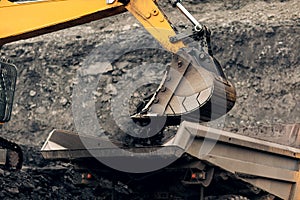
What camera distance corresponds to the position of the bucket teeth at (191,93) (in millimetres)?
7531

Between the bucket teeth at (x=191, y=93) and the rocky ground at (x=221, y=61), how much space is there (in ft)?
14.3

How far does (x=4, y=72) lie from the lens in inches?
333

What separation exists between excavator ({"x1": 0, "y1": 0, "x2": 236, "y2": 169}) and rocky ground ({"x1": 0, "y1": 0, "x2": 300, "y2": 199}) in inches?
163

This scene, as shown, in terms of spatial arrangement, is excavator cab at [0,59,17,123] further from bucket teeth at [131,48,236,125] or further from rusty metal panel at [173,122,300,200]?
rusty metal panel at [173,122,300,200]

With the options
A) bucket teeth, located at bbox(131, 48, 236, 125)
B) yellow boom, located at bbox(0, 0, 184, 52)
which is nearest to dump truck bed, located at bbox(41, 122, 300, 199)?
bucket teeth, located at bbox(131, 48, 236, 125)

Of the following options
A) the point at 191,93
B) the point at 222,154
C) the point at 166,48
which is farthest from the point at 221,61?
the point at 222,154

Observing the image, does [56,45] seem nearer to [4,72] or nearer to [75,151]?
[4,72]

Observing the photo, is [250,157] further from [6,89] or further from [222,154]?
[6,89]

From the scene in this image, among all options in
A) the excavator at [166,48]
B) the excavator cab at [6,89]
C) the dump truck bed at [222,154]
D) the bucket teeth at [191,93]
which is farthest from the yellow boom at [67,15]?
the dump truck bed at [222,154]

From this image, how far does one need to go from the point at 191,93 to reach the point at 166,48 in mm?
545

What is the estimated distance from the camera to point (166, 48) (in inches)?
308

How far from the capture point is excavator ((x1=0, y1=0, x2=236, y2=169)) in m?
7.59

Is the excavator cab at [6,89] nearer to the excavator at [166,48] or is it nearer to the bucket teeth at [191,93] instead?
the excavator at [166,48]

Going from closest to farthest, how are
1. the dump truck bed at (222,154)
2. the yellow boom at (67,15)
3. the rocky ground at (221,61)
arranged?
the dump truck bed at (222,154) → the yellow boom at (67,15) → the rocky ground at (221,61)
